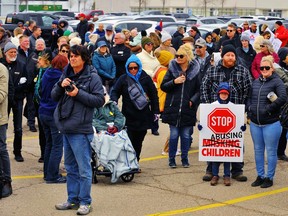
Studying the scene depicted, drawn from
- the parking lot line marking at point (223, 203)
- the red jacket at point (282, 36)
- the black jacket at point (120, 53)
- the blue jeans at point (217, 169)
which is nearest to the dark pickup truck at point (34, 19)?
the red jacket at point (282, 36)

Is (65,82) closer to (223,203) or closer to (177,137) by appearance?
(223,203)

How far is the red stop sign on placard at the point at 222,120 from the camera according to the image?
1012 centimetres

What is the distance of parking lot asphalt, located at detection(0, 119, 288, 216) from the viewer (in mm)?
8734

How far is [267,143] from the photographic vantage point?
32.0 ft

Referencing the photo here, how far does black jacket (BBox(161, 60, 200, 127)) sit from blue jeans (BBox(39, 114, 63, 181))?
178cm

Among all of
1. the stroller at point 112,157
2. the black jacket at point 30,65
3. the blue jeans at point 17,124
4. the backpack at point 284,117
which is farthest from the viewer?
the black jacket at point 30,65

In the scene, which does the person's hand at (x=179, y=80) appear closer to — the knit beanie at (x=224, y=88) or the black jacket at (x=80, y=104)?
the knit beanie at (x=224, y=88)

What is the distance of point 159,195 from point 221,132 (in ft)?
4.63

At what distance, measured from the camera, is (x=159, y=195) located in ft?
31.1

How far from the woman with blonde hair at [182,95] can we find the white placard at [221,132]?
1.98 feet

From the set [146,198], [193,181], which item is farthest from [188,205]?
[193,181]

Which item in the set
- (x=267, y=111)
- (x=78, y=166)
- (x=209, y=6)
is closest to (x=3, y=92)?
(x=78, y=166)

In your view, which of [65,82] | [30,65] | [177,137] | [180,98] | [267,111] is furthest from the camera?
[30,65]

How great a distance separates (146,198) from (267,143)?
1.80m
